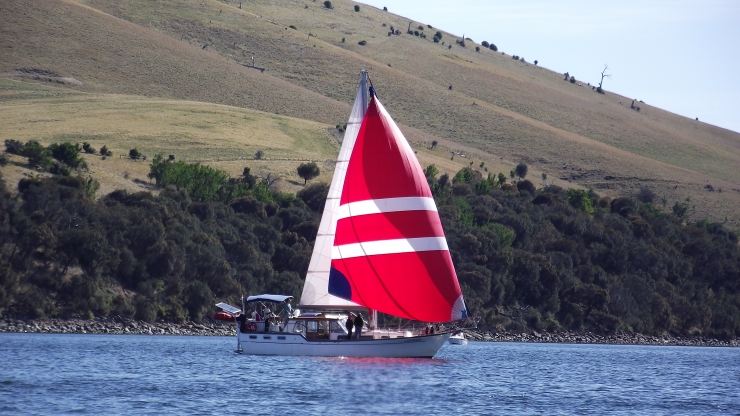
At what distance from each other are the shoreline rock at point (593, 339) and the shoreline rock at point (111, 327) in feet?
63.1

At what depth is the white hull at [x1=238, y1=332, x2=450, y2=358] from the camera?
4288 centimetres

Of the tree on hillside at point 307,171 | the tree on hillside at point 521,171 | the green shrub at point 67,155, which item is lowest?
the green shrub at point 67,155

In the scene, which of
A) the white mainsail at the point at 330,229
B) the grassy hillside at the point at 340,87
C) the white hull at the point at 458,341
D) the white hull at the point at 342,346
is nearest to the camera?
the white hull at the point at 342,346

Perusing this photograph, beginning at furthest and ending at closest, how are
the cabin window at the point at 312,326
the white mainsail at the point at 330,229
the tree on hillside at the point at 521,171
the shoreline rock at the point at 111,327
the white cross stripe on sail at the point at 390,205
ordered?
the tree on hillside at the point at 521,171 → the shoreline rock at the point at 111,327 → the cabin window at the point at 312,326 → the white mainsail at the point at 330,229 → the white cross stripe on sail at the point at 390,205

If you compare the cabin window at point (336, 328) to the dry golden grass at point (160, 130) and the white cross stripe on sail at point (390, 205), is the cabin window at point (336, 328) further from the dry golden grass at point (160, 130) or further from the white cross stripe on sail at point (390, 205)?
the dry golden grass at point (160, 130)

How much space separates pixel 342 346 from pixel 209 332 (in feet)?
98.9

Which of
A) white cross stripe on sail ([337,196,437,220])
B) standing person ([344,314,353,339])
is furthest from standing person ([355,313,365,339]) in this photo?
white cross stripe on sail ([337,196,437,220])

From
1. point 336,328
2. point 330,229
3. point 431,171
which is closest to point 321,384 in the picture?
point 336,328

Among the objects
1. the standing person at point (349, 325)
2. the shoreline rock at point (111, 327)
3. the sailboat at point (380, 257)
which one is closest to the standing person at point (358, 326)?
the sailboat at point (380, 257)

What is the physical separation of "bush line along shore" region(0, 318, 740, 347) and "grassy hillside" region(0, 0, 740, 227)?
43.5 m

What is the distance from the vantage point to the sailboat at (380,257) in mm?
42781

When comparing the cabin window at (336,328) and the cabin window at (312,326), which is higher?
the cabin window at (336,328)

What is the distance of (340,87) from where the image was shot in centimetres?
16250

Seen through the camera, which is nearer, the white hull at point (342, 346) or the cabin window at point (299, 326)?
the white hull at point (342, 346)
